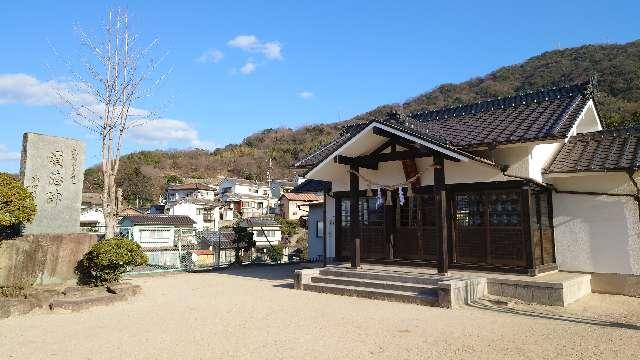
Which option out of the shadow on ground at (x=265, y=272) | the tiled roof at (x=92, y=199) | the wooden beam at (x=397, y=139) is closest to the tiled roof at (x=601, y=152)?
the wooden beam at (x=397, y=139)

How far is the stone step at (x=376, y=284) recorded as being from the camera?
10016 millimetres

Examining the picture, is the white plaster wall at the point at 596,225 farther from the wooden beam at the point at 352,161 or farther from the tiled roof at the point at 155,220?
the tiled roof at the point at 155,220

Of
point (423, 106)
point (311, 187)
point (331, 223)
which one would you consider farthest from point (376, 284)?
point (423, 106)

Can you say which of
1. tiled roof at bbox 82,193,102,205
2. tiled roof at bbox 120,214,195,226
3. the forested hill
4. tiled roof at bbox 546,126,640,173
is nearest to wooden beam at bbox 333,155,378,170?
tiled roof at bbox 546,126,640,173

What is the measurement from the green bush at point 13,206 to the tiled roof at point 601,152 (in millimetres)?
12709

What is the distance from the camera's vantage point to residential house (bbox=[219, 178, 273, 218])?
203 ft

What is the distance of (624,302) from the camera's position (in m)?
9.59

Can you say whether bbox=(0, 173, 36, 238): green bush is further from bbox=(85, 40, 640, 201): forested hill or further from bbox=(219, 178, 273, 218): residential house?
bbox=(219, 178, 273, 218): residential house

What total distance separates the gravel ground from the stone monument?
2.78 m

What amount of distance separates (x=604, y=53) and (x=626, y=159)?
70.4 meters

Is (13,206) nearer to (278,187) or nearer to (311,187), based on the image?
(311,187)

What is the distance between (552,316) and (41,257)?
37.7 ft

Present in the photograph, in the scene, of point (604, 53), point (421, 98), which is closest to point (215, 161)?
point (421, 98)

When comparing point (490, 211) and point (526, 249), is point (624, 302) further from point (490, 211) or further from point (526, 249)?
point (490, 211)
